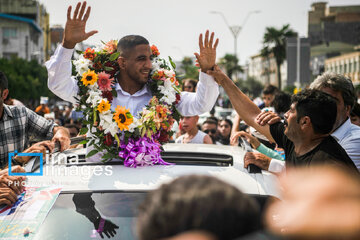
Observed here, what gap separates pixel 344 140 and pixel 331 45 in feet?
261

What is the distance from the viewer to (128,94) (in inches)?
157

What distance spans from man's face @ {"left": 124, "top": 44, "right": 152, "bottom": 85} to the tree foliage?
135 feet

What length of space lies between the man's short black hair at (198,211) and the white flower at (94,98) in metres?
2.85

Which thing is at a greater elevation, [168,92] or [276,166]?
[168,92]

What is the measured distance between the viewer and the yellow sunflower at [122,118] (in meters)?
3.52

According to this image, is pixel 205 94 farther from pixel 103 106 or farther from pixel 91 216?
pixel 91 216

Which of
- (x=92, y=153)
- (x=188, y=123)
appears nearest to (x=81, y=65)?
(x=92, y=153)

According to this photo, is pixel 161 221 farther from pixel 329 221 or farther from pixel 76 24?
pixel 76 24

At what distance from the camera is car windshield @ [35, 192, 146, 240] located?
216 centimetres

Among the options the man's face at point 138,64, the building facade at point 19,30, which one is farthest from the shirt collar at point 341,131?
the building facade at point 19,30

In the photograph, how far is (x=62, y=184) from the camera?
2.44 m

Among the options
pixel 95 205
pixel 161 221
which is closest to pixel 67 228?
pixel 95 205

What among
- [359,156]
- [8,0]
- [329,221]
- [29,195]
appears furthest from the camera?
[8,0]

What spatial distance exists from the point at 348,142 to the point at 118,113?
5.77ft
